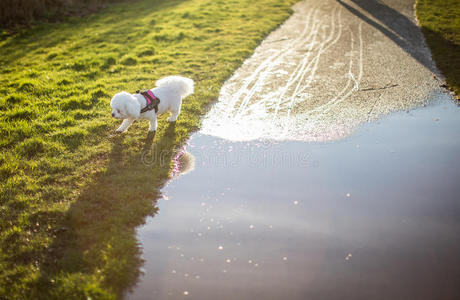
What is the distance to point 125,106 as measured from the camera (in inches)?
203

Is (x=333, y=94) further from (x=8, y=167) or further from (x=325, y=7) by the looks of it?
(x=325, y=7)

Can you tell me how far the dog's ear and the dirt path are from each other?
1.49 meters

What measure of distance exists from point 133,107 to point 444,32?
11578mm

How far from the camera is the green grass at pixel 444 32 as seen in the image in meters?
8.13

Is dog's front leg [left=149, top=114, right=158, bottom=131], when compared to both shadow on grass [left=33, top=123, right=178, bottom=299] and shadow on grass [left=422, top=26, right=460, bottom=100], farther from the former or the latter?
shadow on grass [left=422, top=26, right=460, bottom=100]

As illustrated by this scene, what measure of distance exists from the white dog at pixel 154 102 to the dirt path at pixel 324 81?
82 centimetres

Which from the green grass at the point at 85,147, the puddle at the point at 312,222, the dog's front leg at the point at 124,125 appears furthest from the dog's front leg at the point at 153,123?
the puddle at the point at 312,222

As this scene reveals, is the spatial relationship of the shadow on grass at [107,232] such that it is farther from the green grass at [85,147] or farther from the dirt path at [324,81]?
the dirt path at [324,81]

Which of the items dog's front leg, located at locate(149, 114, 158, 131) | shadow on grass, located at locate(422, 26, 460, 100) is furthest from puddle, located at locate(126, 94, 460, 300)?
shadow on grass, located at locate(422, 26, 460, 100)

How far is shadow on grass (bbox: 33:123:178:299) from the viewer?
10.6 ft

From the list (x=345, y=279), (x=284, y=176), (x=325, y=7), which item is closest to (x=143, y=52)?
(x=284, y=176)

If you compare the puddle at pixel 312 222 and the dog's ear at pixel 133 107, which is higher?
the dog's ear at pixel 133 107

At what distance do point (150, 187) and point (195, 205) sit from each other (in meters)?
0.80

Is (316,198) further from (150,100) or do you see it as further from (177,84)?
(177,84)
